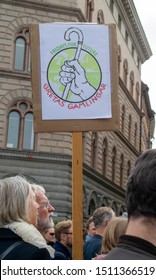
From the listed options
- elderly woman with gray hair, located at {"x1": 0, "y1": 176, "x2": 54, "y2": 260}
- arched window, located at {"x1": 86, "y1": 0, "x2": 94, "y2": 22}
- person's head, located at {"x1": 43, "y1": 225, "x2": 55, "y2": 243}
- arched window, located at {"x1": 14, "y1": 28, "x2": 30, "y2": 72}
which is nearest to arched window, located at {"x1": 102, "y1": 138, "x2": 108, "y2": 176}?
arched window, located at {"x1": 86, "y1": 0, "x2": 94, "y2": 22}

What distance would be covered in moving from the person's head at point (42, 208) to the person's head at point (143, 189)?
6.03 feet

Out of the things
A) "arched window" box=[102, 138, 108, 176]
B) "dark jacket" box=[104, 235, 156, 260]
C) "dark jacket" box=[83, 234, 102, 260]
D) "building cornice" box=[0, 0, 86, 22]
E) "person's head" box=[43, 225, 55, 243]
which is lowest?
"dark jacket" box=[83, 234, 102, 260]

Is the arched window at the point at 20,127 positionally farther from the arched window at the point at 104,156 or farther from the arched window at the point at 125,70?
the arched window at the point at 125,70

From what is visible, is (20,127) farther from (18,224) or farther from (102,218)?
(18,224)

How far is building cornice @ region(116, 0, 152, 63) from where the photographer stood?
95.3 feet

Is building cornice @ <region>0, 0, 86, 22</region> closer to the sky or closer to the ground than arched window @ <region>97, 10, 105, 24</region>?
closer to the ground

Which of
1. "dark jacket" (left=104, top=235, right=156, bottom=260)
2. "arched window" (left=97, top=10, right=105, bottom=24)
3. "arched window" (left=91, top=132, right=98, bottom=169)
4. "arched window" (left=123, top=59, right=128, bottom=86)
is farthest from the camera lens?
"arched window" (left=123, top=59, right=128, bottom=86)

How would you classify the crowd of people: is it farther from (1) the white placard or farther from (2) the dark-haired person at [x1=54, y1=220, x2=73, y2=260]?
(1) the white placard

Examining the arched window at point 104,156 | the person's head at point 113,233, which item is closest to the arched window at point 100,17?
the arched window at point 104,156

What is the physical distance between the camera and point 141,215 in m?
1.60

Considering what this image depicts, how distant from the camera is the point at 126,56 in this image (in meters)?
29.8

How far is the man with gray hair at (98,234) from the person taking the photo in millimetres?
4340

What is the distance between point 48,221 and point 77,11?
59.0ft

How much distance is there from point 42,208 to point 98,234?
1042mm
